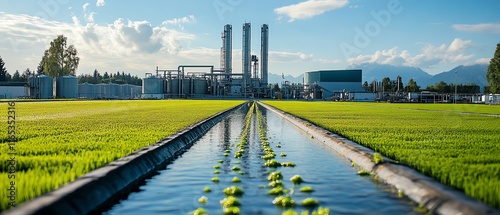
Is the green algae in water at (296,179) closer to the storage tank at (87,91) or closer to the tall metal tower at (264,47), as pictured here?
the tall metal tower at (264,47)

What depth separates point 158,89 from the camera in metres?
Result: 131

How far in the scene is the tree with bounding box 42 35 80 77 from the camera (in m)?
130

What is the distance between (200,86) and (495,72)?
249ft

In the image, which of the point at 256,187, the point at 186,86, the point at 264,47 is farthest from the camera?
the point at 186,86

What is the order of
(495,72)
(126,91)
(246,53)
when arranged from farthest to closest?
(126,91)
(246,53)
(495,72)

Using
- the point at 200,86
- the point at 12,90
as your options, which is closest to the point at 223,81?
the point at 200,86

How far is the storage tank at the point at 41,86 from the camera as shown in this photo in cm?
10969

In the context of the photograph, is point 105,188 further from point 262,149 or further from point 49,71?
point 49,71

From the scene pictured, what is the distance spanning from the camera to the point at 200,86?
436 feet

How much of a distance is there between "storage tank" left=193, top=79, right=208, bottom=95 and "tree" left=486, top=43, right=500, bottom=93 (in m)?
74.2

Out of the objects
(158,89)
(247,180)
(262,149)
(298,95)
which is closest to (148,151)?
(247,180)

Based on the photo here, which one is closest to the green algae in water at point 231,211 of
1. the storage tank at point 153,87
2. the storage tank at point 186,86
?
the storage tank at point 153,87

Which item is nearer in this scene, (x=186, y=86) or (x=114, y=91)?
(x=186, y=86)

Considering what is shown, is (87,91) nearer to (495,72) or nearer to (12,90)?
(12,90)
